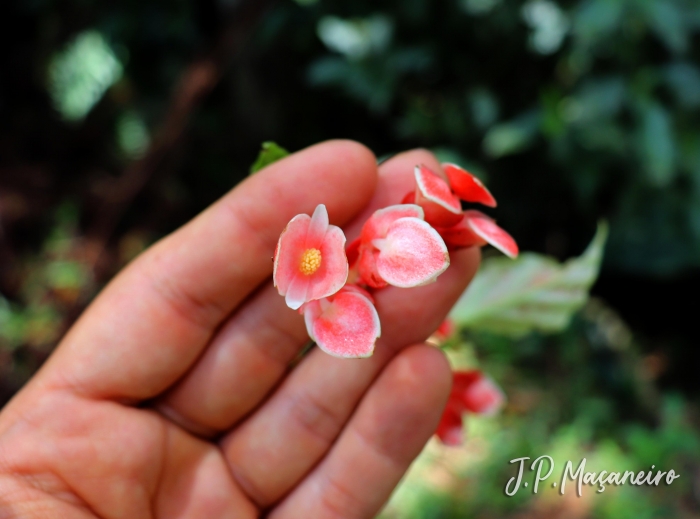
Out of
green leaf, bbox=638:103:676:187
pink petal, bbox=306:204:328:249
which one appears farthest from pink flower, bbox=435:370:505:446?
green leaf, bbox=638:103:676:187

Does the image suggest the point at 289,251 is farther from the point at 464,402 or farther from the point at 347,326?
the point at 464,402

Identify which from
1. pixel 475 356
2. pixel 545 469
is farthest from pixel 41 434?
pixel 475 356

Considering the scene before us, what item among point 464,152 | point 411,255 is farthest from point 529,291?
point 464,152

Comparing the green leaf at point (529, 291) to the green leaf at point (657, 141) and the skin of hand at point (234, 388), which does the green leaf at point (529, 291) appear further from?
the green leaf at point (657, 141)

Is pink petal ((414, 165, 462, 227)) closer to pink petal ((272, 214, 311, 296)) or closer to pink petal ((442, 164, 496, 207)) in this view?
pink petal ((442, 164, 496, 207))

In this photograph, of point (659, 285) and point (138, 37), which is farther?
point (659, 285)

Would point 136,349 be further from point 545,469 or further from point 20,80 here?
point 20,80

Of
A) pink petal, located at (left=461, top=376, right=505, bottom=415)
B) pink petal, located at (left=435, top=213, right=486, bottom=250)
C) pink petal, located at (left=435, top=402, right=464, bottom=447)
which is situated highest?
pink petal, located at (left=435, top=213, right=486, bottom=250)
